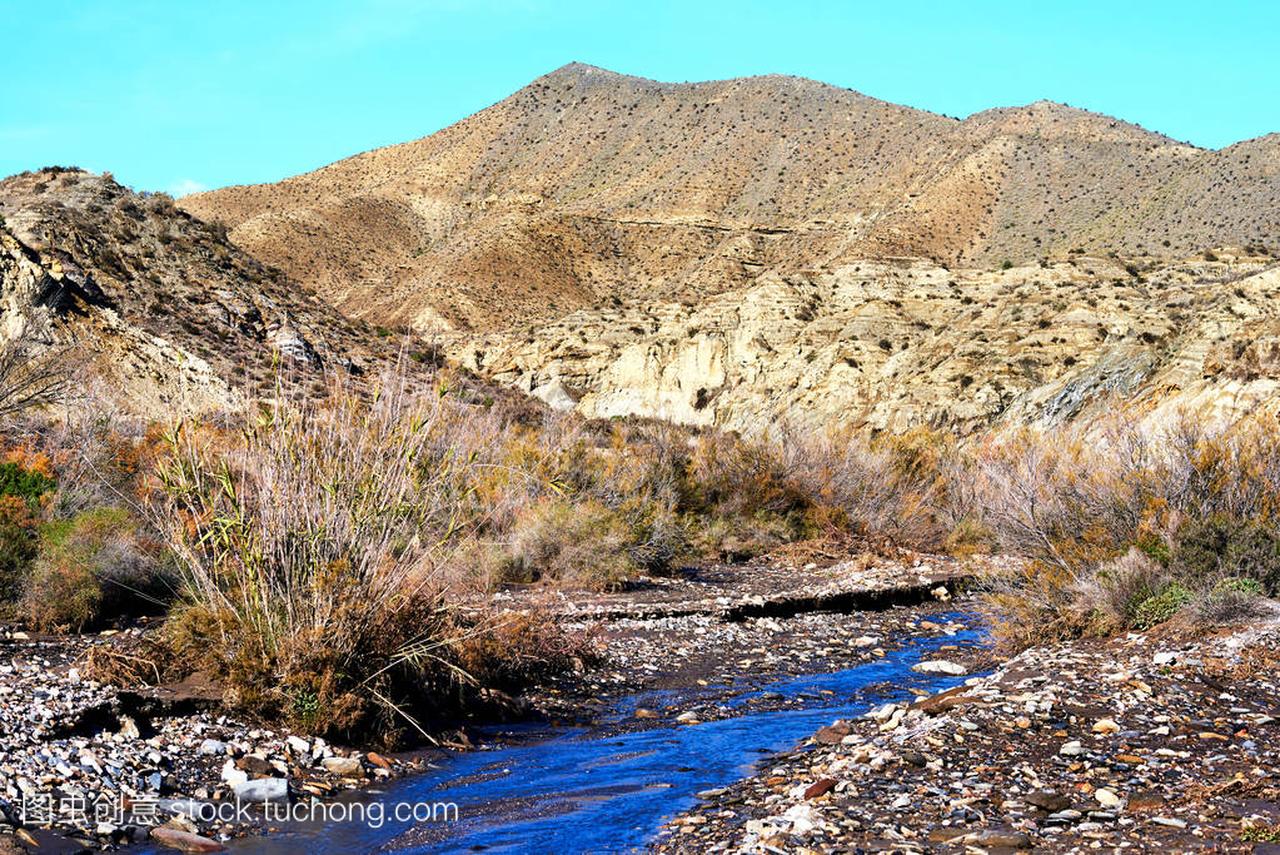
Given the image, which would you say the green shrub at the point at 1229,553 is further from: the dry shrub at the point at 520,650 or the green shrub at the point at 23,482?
the green shrub at the point at 23,482

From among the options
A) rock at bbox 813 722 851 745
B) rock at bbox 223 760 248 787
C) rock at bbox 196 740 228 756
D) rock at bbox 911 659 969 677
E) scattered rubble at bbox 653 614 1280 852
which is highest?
rock at bbox 196 740 228 756

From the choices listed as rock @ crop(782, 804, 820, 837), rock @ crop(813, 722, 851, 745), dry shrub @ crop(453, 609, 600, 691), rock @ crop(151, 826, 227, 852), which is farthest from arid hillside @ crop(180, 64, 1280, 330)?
rock @ crop(151, 826, 227, 852)

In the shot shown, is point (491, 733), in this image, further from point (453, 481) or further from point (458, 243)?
point (458, 243)

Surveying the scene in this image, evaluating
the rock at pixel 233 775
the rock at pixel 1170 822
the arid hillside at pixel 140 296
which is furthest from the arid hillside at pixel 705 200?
the rock at pixel 233 775

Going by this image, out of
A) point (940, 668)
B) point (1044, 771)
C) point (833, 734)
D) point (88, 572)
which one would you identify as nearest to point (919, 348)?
point (940, 668)

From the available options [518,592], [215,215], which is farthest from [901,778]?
[215,215]

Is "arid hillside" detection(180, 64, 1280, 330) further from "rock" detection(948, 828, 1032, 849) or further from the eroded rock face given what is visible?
"rock" detection(948, 828, 1032, 849)

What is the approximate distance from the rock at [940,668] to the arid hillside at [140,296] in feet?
41.9

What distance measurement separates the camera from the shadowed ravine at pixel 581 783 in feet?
21.0

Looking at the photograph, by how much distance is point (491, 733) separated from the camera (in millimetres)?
8898

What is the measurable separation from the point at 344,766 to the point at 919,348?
39.3 meters

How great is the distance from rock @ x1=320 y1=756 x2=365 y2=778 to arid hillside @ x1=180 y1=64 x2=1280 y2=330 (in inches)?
2067

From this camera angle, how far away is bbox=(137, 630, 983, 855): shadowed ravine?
21.0 feet

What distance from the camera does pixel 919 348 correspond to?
145ft
